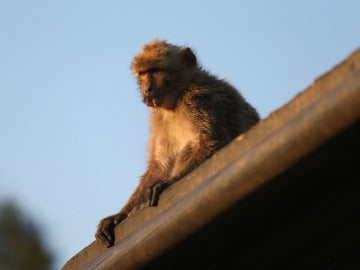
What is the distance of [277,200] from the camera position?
403 cm

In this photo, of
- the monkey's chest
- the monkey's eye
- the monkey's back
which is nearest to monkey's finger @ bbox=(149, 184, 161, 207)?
the monkey's back

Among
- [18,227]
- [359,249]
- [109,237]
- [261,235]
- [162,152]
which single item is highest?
[18,227]

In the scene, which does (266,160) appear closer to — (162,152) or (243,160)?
(243,160)

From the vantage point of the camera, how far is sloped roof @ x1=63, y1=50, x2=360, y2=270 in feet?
11.4

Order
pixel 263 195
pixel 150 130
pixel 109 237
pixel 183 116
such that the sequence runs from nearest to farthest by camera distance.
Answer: pixel 263 195 < pixel 109 237 < pixel 183 116 < pixel 150 130

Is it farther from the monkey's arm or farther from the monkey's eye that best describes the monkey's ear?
the monkey's arm

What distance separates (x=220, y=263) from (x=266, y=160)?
116cm

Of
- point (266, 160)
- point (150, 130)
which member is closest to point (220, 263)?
point (266, 160)

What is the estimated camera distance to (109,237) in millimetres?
5504

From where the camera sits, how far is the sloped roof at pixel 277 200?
11.4ft

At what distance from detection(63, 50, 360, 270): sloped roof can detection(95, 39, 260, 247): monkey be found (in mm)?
3462

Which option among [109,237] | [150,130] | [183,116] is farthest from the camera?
[150,130]

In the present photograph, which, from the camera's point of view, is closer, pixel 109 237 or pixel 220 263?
pixel 220 263

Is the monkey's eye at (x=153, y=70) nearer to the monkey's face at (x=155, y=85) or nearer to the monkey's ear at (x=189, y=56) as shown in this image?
the monkey's face at (x=155, y=85)
